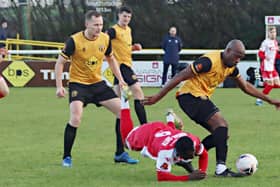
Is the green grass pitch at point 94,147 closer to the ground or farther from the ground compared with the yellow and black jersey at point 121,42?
closer to the ground

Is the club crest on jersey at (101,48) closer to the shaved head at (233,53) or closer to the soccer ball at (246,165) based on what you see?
the shaved head at (233,53)

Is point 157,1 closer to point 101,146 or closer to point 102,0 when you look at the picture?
point 102,0

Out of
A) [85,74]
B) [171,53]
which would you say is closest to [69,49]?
[85,74]

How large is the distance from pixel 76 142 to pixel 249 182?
4.31 m

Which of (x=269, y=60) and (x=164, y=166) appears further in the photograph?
(x=269, y=60)

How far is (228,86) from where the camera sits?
2666cm

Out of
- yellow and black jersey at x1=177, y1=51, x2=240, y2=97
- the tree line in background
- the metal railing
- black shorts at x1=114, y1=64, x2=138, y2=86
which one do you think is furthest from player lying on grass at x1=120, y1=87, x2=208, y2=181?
the tree line in background

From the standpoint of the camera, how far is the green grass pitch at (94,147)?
361 inches

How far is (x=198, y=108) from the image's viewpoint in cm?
930

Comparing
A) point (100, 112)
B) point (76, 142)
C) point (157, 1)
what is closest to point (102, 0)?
point (157, 1)

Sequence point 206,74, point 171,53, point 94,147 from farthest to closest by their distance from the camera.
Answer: point 171,53
point 94,147
point 206,74

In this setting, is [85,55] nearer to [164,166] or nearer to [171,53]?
[164,166]

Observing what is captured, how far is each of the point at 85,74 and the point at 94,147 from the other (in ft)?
6.61

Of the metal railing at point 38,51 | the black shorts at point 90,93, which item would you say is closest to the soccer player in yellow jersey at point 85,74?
the black shorts at point 90,93
